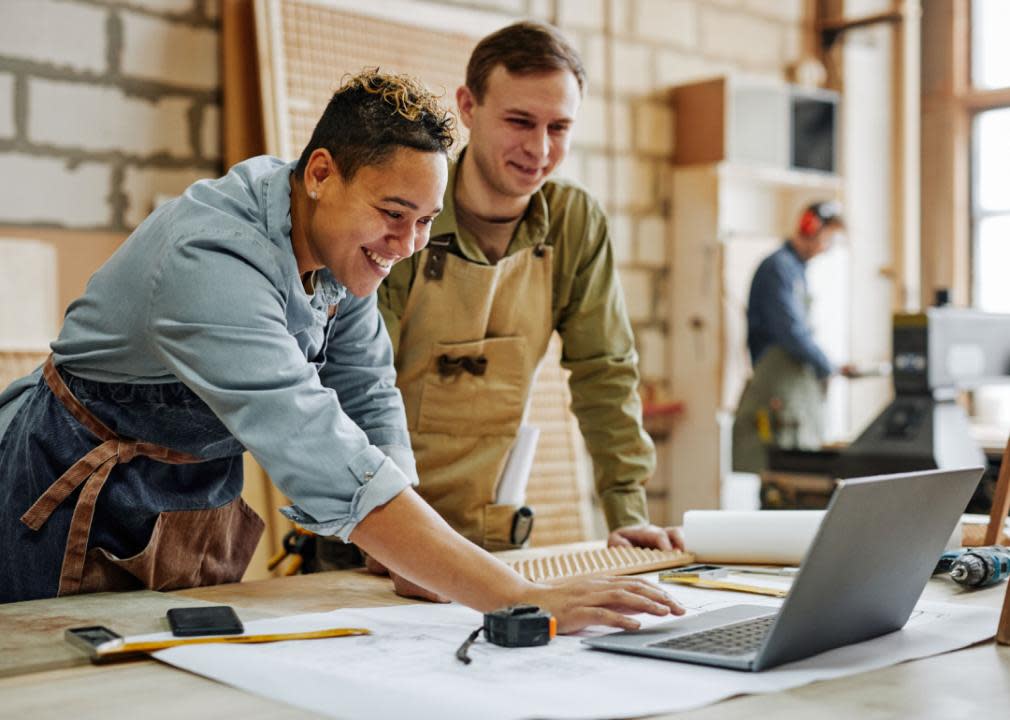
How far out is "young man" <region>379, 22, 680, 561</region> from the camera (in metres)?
1.96

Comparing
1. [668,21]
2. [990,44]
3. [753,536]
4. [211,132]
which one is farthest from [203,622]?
[990,44]

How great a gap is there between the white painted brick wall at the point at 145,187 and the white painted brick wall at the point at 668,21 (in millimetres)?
2097

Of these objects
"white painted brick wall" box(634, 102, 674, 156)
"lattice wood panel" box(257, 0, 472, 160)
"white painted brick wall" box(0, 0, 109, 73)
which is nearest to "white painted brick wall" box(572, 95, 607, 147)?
"white painted brick wall" box(634, 102, 674, 156)

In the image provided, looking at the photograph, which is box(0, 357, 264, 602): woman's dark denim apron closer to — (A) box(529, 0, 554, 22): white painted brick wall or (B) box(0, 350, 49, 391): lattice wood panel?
(B) box(0, 350, 49, 391): lattice wood panel

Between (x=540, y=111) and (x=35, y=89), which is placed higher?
(x=35, y=89)

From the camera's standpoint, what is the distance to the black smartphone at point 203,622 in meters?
1.12

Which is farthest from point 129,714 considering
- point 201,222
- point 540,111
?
point 540,111

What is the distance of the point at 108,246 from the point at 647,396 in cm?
229

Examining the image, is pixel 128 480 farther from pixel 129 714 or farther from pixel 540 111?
pixel 540 111

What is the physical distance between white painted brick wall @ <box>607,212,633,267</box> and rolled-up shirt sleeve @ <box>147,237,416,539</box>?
340 centimetres

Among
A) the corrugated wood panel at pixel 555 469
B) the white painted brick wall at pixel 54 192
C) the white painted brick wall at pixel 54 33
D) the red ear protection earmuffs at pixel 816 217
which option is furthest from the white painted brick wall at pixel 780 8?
the white painted brick wall at pixel 54 192

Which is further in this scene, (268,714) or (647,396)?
(647,396)

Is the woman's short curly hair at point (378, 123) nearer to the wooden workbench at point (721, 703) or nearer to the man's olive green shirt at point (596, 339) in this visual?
the wooden workbench at point (721, 703)

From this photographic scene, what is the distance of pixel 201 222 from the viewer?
1.29 metres
